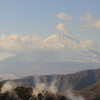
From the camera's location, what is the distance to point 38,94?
91.9 meters

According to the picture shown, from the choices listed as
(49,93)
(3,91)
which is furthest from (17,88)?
(49,93)

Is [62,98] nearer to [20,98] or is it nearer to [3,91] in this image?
[20,98]

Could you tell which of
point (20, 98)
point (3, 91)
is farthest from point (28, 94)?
point (3, 91)

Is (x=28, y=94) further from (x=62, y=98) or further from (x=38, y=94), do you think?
(x=62, y=98)

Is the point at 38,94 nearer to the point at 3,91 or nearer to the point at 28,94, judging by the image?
the point at 28,94

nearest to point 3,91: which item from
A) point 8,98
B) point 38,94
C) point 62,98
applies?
point 8,98

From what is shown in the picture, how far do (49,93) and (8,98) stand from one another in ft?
48.1

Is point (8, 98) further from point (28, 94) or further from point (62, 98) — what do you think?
point (62, 98)

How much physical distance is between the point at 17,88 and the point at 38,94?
8.51 m

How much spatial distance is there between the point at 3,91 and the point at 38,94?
12783mm

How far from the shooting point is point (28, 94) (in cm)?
9288

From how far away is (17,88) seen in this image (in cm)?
9531

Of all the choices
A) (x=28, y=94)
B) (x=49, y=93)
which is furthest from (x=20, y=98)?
(x=49, y=93)

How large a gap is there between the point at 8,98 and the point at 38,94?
1033 centimetres
